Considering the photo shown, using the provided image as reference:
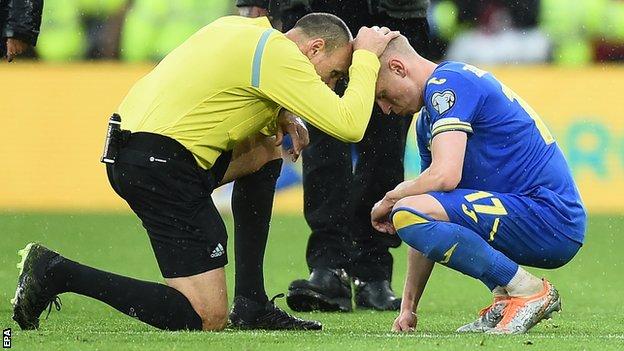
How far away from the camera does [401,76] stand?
5801 millimetres

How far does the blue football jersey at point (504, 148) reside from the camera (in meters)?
5.63

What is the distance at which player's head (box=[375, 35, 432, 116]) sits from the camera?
5785 mm

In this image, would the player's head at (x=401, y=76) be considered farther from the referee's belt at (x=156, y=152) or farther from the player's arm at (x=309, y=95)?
the referee's belt at (x=156, y=152)

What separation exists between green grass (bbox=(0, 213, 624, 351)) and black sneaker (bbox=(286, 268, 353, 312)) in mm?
126

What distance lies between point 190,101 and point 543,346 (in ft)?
5.44

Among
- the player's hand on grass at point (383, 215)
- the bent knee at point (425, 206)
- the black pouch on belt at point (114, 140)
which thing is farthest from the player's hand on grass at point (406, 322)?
the black pouch on belt at point (114, 140)

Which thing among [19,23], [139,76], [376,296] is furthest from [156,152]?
[139,76]

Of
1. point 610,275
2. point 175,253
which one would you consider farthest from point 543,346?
point 610,275

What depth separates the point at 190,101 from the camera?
567cm

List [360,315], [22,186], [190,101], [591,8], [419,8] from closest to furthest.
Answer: [190,101], [360,315], [419,8], [22,186], [591,8]

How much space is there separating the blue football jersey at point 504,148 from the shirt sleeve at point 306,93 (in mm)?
292

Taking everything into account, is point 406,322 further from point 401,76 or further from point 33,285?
point 33,285

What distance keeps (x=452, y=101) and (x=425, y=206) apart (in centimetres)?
41

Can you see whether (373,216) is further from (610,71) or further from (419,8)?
(610,71)
